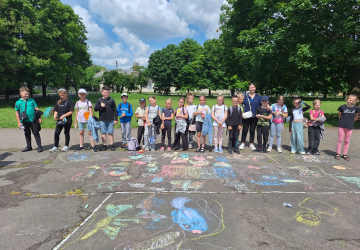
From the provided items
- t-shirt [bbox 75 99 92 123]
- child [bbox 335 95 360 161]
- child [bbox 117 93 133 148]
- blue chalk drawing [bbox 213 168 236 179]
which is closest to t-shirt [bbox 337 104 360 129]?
child [bbox 335 95 360 161]

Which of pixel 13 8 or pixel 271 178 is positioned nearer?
pixel 271 178

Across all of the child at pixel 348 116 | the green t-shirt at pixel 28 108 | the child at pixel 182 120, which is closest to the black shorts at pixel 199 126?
the child at pixel 182 120

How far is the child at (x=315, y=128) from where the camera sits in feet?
21.6

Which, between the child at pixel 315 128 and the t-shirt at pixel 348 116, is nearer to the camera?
the t-shirt at pixel 348 116

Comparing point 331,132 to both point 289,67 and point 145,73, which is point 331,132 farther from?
point 145,73

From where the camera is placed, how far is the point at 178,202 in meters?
3.77

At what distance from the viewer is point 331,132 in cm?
1050

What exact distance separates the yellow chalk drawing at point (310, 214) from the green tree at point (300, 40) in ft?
32.6

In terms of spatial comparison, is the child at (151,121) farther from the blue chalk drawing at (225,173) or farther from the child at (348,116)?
the child at (348,116)

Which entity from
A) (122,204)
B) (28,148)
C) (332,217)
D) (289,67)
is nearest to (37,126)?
(28,148)

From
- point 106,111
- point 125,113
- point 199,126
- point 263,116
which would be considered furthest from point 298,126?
point 106,111

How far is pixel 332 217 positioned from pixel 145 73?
6584 centimetres

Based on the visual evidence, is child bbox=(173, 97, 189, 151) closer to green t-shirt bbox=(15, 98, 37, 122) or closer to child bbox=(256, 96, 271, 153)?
child bbox=(256, 96, 271, 153)

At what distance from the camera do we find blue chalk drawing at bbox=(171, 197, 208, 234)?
3050mm
